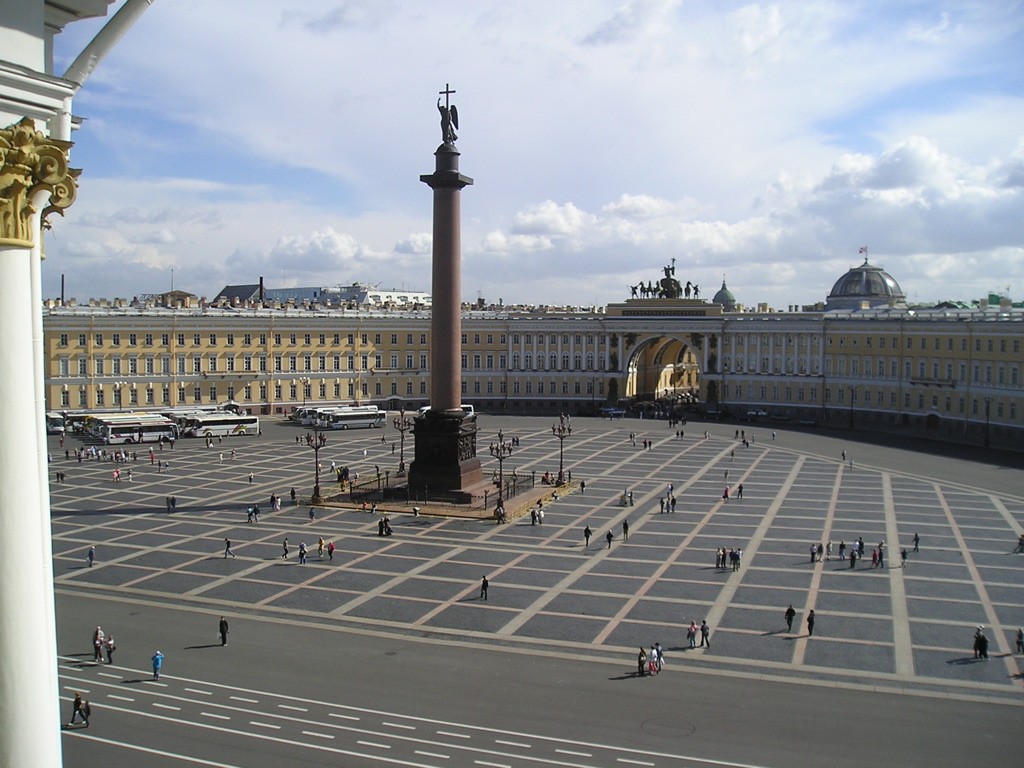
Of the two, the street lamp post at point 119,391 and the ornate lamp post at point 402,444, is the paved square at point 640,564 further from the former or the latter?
the street lamp post at point 119,391

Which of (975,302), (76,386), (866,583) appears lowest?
(866,583)

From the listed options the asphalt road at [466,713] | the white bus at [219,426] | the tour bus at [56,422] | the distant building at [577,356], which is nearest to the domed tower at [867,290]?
the distant building at [577,356]

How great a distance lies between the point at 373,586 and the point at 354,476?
2317 cm

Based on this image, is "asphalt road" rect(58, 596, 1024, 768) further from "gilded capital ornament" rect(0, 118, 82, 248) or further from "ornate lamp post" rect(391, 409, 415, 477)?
"ornate lamp post" rect(391, 409, 415, 477)

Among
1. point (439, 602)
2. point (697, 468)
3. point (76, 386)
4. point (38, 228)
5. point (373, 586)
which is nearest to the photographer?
point (38, 228)

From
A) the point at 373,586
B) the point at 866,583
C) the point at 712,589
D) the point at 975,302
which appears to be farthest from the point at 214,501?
the point at 975,302

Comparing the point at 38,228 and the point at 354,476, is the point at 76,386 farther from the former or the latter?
the point at 38,228

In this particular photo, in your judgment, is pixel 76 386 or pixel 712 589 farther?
pixel 76 386

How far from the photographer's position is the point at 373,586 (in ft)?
105

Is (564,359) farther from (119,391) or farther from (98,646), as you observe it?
(98,646)

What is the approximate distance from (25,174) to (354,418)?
3016 inches

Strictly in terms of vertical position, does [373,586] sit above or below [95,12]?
below

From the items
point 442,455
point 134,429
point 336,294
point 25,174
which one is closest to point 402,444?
point 442,455

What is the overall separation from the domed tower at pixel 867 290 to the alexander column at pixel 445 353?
74.8m
